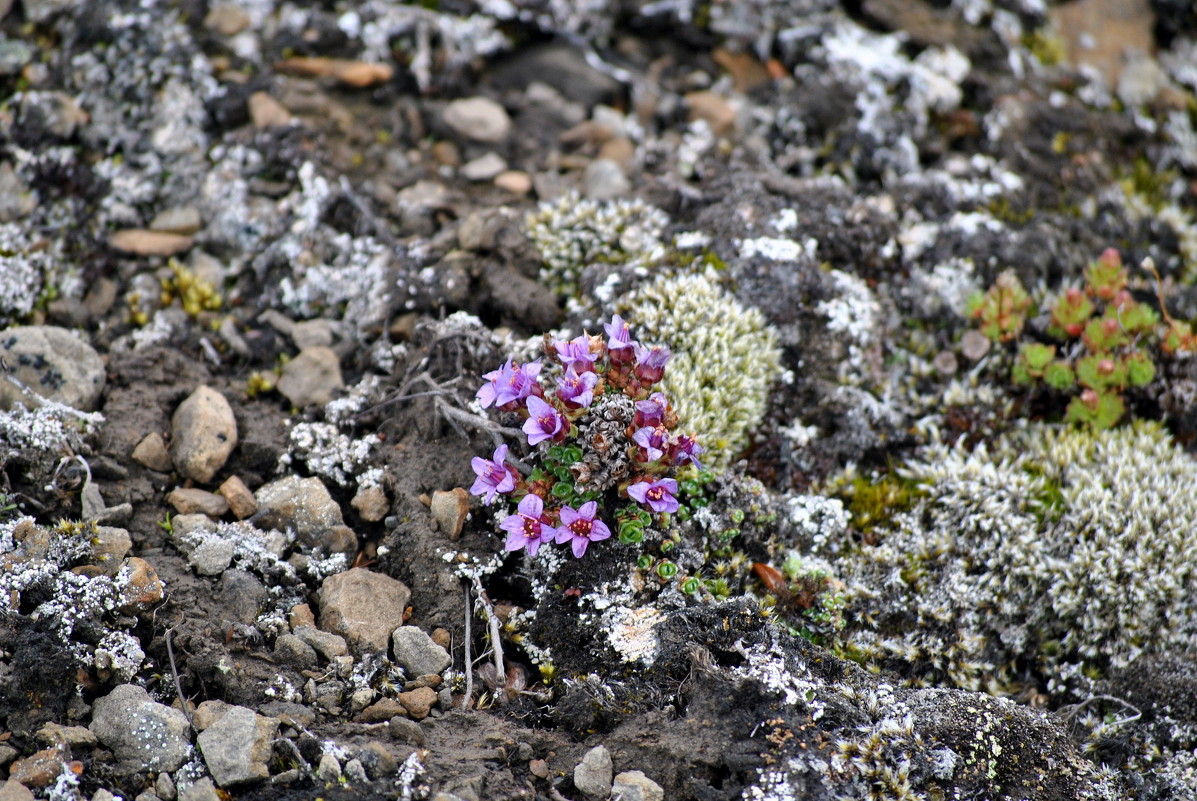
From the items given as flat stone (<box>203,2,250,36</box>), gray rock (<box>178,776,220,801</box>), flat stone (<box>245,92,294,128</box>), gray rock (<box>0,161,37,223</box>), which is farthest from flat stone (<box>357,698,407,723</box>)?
flat stone (<box>203,2,250,36</box>)

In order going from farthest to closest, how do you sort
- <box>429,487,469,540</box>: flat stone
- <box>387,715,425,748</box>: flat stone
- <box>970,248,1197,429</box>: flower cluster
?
<box>970,248,1197,429</box>: flower cluster → <box>429,487,469,540</box>: flat stone → <box>387,715,425,748</box>: flat stone

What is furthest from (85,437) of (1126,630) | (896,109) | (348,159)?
(896,109)

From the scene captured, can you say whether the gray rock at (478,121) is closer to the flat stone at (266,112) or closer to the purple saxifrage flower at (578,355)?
the flat stone at (266,112)

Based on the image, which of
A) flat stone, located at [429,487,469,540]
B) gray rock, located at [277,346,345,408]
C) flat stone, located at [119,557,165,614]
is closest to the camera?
flat stone, located at [119,557,165,614]

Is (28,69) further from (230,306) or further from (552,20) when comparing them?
(552,20)

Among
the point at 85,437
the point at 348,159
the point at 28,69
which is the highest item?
the point at 28,69

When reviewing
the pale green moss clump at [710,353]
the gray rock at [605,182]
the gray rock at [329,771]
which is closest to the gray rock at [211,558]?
the gray rock at [329,771]

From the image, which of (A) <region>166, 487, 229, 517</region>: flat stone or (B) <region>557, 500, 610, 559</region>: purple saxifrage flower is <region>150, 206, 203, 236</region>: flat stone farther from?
(B) <region>557, 500, 610, 559</region>: purple saxifrage flower

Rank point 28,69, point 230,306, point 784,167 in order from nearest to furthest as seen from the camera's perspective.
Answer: point 230,306
point 28,69
point 784,167
